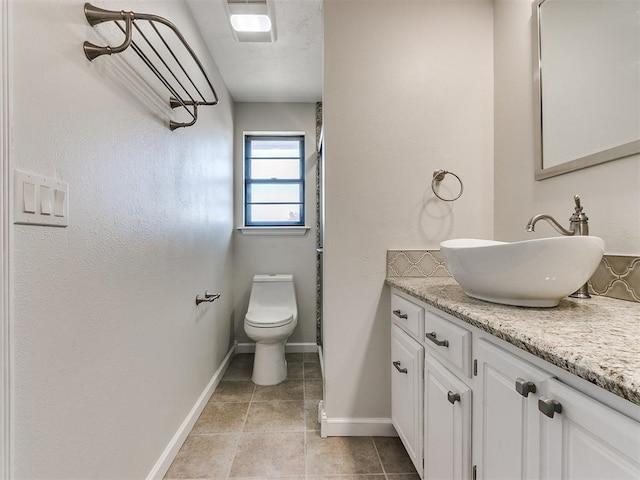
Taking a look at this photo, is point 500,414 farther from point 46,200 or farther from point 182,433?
point 182,433

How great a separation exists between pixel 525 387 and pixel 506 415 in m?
0.14

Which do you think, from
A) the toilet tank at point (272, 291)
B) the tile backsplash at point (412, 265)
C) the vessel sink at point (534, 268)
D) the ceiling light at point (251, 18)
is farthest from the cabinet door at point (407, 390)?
the ceiling light at point (251, 18)

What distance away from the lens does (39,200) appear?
69cm

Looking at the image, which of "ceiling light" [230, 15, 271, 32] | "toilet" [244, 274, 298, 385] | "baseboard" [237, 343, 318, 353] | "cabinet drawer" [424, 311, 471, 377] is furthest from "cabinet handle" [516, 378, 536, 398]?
"baseboard" [237, 343, 318, 353]

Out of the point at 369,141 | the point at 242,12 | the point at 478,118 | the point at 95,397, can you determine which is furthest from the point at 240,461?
the point at 242,12

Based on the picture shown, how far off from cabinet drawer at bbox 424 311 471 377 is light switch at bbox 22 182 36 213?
112 cm

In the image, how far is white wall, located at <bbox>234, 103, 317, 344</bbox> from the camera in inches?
110

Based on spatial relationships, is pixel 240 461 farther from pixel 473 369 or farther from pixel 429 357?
pixel 473 369

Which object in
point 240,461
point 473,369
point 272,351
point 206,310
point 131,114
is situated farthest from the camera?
point 272,351

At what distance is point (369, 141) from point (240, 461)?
168 centimetres

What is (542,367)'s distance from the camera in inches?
23.6

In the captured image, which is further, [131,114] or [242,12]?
[242,12]

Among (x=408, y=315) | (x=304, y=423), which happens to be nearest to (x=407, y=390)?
(x=408, y=315)

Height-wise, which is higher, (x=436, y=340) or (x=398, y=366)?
(x=436, y=340)
